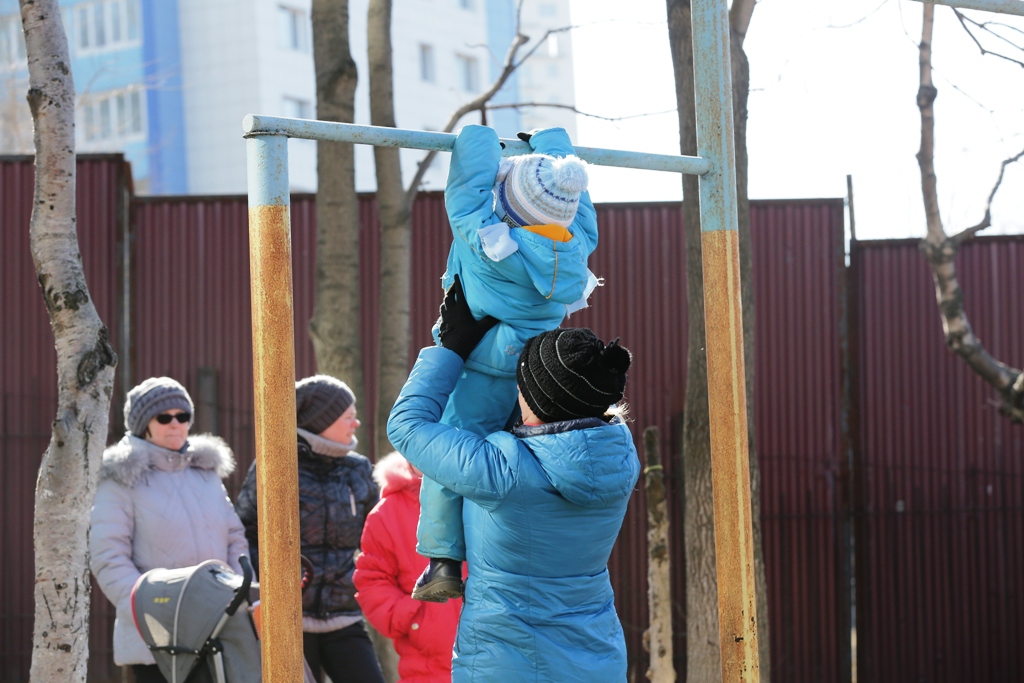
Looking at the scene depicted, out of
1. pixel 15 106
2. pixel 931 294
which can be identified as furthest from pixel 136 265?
pixel 15 106

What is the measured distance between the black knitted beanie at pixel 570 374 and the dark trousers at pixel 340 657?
2.32 meters

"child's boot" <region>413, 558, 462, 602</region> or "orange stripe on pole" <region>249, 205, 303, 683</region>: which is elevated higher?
"orange stripe on pole" <region>249, 205, 303, 683</region>

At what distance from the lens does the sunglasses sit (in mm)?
4594

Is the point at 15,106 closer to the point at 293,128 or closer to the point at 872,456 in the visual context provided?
the point at 872,456

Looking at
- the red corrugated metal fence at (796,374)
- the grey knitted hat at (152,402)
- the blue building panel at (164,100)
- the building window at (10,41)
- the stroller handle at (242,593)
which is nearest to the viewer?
the stroller handle at (242,593)

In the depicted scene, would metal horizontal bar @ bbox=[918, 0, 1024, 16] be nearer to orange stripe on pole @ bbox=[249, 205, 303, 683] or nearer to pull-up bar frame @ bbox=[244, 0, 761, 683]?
pull-up bar frame @ bbox=[244, 0, 761, 683]

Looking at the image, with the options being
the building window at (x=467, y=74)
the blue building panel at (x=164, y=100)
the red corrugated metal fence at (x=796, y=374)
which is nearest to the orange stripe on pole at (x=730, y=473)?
the red corrugated metal fence at (x=796, y=374)

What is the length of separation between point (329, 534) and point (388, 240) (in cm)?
268

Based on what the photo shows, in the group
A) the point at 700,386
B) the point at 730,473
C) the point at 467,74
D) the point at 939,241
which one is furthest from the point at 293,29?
the point at 730,473

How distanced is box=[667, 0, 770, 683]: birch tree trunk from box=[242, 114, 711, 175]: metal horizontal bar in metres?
2.66

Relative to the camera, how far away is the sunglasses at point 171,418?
15.1 feet

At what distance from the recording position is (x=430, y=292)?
320 inches

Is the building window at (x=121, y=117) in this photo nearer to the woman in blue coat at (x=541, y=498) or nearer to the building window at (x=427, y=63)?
the building window at (x=427, y=63)

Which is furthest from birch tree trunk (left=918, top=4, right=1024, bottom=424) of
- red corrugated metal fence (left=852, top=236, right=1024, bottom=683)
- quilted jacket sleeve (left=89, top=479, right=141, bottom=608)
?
quilted jacket sleeve (left=89, top=479, right=141, bottom=608)
